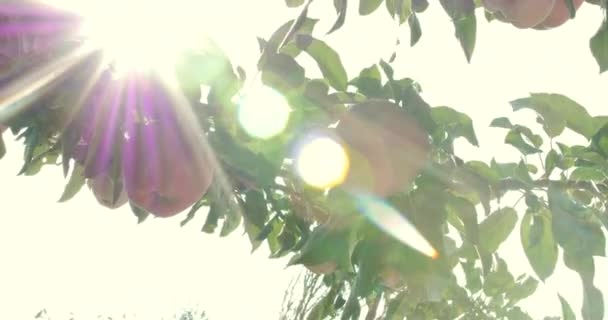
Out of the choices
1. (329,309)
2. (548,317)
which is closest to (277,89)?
(329,309)

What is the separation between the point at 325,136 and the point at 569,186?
438 mm

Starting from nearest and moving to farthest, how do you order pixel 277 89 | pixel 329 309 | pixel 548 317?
pixel 277 89, pixel 329 309, pixel 548 317

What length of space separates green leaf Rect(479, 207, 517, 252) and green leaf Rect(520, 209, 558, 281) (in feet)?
0.16

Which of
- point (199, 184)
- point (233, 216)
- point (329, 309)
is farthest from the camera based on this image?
point (329, 309)

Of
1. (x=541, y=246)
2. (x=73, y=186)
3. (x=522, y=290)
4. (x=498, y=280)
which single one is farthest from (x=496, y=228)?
(x=522, y=290)

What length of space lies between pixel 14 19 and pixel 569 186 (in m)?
0.94

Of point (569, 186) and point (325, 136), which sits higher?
point (325, 136)

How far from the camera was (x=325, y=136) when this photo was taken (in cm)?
111

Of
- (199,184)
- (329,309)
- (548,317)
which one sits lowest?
(548,317)

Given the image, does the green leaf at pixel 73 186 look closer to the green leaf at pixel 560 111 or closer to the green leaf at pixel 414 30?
the green leaf at pixel 414 30

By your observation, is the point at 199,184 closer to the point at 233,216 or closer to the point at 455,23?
the point at 233,216

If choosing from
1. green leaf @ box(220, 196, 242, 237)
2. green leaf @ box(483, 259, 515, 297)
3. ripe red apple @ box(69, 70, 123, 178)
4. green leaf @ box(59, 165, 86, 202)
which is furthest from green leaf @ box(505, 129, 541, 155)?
green leaf @ box(59, 165, 86, 202)

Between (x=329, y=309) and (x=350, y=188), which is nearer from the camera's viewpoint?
(x=350, y=188)

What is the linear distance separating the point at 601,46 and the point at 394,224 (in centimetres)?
41
